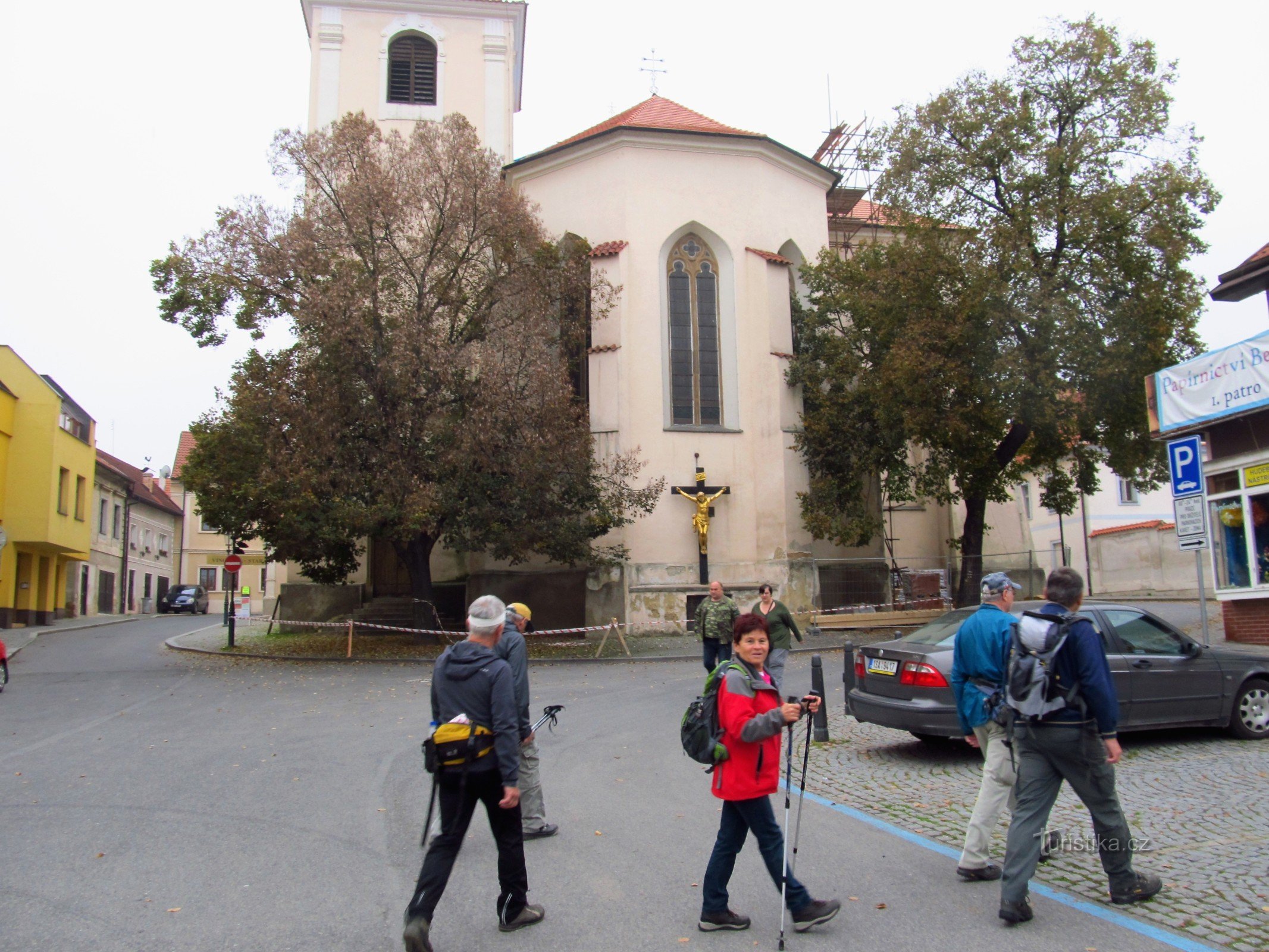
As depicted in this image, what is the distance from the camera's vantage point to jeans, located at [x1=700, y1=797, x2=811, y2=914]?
4.72 meters

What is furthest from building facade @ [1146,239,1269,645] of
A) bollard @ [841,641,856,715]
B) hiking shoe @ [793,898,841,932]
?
hiking shoe @ [793,898,841,932]

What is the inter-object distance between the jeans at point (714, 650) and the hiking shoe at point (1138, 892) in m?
7.79

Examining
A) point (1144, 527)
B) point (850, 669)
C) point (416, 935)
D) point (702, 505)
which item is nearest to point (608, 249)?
point (702, 505)

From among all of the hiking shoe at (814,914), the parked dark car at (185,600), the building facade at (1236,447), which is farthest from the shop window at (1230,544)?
the parked dark car at (185,600)

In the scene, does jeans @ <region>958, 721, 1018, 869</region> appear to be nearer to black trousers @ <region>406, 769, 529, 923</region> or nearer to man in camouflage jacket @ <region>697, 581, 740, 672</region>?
black trousers @ <region>406, 769, 529, 923</region>

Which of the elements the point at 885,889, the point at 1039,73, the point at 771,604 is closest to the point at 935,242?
the point at 1039,73

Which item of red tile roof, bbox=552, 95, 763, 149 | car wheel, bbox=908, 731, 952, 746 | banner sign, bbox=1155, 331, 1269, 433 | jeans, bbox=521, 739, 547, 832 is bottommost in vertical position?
car wheel, bbox=908, 731, 952, 746

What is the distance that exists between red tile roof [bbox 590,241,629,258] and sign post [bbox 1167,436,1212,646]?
15.8 metres

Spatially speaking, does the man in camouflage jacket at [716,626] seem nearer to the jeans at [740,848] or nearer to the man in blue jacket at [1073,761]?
the man in blue jacket at [1073,761]

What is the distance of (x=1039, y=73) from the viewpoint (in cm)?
2227

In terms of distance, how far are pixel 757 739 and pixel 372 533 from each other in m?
16.5

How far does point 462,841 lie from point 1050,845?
3.73m

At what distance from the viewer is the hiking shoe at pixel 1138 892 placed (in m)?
5.15

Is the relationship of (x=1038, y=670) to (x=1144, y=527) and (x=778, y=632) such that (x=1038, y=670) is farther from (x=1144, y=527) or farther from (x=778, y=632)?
Answer: (x=1144, y=527)
